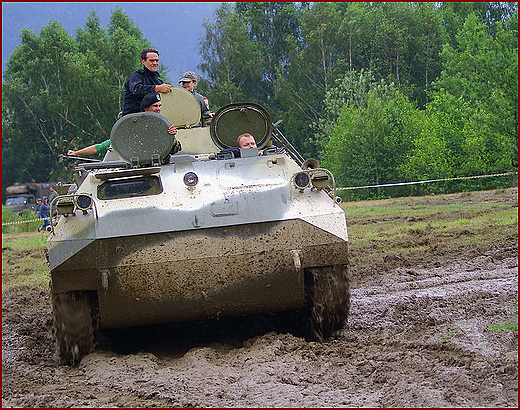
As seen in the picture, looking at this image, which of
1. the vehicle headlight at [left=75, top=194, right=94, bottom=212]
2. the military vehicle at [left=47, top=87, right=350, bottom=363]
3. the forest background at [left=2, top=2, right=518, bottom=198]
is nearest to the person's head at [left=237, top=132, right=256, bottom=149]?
the military vehicle at [left=47, top=87, right=350, bottom=363]

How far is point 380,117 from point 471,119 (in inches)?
151

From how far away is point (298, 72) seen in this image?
4419cm

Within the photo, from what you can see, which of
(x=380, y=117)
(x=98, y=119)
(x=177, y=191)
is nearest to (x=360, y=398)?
(x=177, y=191)

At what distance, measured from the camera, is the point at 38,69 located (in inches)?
1828

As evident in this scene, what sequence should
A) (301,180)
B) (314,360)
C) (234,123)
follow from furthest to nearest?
(234,123) → (301,180) → (314,360)

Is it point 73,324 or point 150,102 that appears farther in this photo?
point 150,102

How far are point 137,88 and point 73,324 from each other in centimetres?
241

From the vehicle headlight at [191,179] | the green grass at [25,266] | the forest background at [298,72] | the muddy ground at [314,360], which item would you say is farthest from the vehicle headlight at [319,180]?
the forest background at [298,72]

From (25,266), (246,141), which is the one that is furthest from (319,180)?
(25,266)

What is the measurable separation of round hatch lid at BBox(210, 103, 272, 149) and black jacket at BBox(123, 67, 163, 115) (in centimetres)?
73

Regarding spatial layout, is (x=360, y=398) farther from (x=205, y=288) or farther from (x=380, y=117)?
(x=380, y=117)

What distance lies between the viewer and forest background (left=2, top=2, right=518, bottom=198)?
36281 mm

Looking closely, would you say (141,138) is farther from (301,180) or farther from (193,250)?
(301,180)

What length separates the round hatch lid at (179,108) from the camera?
8.98m
